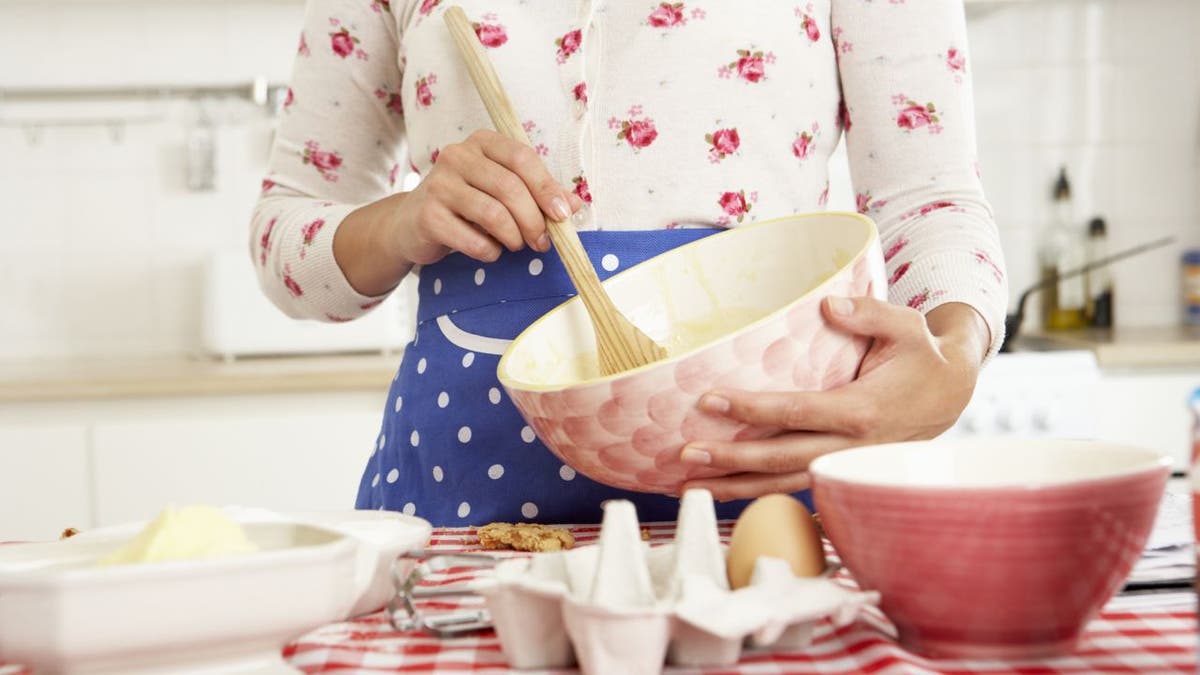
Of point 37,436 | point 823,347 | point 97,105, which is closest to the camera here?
point 823,347

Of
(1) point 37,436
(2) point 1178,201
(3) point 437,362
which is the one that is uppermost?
(2) point 1178,201

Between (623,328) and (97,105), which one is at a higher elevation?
(97,105)

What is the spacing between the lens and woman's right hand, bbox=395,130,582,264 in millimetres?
707

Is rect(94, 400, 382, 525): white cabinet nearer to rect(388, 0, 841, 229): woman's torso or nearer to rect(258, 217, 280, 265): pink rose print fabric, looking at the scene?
rect(258, 217, 280, 265): pink rose print fabric

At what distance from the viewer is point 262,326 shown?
2219 millimetres

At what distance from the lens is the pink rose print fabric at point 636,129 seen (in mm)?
876

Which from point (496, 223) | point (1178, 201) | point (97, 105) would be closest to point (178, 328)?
point (97, 105)

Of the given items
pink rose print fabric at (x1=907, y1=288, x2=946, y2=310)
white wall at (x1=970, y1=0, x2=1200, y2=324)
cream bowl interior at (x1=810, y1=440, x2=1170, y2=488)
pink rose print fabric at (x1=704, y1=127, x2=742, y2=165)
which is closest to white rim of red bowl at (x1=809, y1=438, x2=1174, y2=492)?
cream bowl interior at (x1=810, y1=440, x2=1170, y2=488)

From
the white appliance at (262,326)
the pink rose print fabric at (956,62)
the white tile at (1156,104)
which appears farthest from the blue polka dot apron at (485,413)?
the white tile at (1156,104)

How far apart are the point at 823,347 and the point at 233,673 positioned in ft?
0.98

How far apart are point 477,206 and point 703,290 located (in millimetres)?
144

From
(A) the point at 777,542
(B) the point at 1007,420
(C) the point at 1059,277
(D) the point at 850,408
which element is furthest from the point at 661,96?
(C) the point at 1059,277

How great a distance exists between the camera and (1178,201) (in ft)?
7.91

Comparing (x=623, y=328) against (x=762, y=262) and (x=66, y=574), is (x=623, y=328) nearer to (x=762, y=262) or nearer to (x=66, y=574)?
(x=762, y=262)
